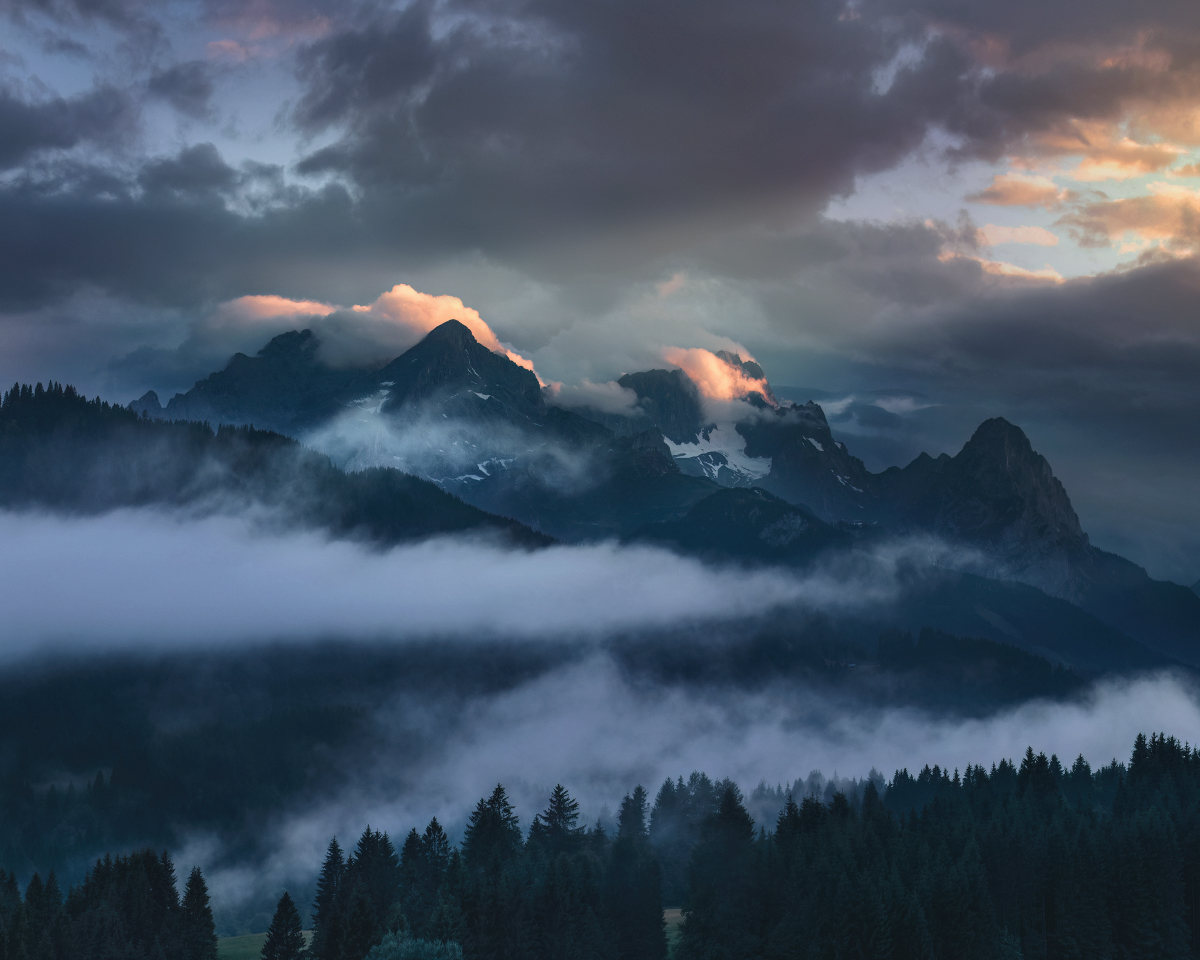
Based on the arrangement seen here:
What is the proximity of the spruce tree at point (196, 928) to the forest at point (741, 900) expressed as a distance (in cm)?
23

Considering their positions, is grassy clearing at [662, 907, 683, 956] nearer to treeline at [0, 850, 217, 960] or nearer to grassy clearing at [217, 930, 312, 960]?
grassy clearing at [217, 930, 312, 960]

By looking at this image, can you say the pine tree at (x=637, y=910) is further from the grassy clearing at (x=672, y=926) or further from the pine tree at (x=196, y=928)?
the pine tree at (x=196, y=928)

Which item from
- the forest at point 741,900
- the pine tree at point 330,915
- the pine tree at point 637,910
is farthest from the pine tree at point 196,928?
the pine tree at point 637,910

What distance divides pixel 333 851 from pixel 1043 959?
288 ft

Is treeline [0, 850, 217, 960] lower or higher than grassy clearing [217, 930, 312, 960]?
higher

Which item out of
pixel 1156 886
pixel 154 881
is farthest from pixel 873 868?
pixel 154 881

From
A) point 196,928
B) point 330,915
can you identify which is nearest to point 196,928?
point 196,928

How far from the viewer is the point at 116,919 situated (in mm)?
127875

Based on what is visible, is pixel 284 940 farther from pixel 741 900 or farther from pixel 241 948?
pixel 741 900

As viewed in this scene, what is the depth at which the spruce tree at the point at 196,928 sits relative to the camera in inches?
5325

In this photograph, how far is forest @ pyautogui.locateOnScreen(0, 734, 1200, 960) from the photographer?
123 metres

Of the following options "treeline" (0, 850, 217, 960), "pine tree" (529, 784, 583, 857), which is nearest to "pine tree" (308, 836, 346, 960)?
"treeline" (0, 850, 217, 960)

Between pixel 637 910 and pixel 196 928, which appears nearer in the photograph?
pixel 196 928

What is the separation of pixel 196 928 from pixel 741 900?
61.2 m
